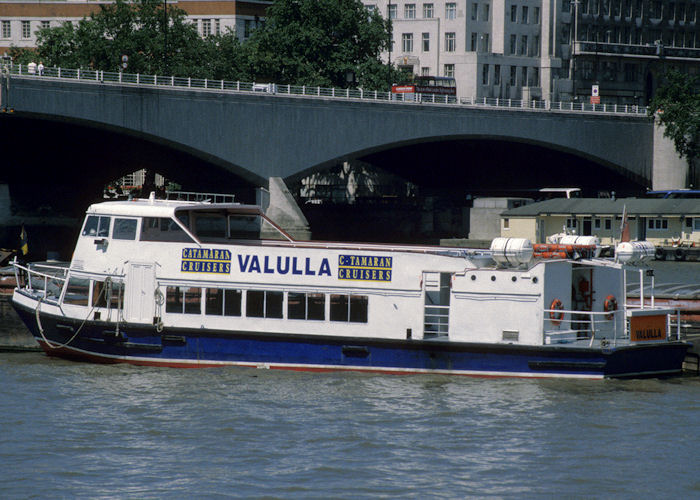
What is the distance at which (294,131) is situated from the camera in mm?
69812

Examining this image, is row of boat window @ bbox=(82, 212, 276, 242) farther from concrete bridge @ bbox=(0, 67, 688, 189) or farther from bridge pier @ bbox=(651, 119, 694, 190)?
bridge pier @ bbox=(651, 119, 694, 190)

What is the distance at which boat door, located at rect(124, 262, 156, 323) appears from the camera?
29.0 metres

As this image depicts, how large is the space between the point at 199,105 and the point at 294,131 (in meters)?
6.54

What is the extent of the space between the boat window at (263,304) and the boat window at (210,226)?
91.0 inches

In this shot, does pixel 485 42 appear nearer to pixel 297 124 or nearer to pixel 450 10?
pixel 450 10

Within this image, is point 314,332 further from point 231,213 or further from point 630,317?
point 630,317

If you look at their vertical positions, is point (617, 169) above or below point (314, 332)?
above

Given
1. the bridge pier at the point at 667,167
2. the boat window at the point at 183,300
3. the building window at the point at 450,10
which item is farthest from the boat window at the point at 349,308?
the building window at the point at 450,10

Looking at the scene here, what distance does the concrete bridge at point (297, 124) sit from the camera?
2411 inches

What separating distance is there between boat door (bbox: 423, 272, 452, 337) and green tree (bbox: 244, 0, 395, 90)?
6544 centimetres

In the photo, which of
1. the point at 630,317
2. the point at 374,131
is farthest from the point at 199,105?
the point at 630,317

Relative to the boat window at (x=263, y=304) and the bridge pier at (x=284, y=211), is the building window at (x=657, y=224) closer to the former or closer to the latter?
the bridge pier at (x=284, y=211)

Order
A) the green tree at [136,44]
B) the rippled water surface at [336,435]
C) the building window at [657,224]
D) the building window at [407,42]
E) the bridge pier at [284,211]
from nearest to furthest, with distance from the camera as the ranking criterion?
the rippled water surface at [336,435], the bridge pier at [284,211], the building window at [657,224], the green tree at [136,44], the building window at [407,42]

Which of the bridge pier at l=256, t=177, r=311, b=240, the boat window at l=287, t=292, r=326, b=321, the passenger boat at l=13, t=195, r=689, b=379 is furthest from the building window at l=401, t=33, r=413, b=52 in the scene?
the boat window at l=287, t=292, r=326, b=321
